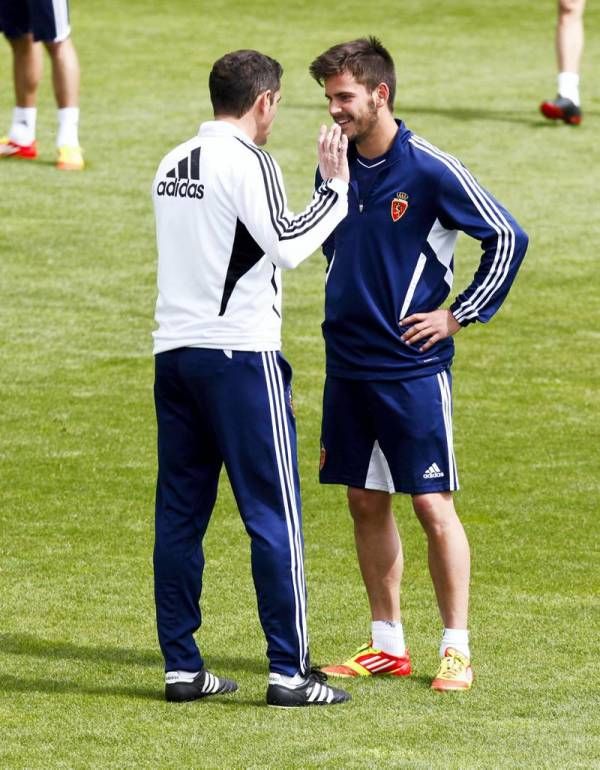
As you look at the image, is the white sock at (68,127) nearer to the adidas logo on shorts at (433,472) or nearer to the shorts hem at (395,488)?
the shorts hem at (395,488)

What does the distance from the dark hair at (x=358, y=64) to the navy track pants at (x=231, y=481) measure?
948mm

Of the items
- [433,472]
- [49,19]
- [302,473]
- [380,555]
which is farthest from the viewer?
[49,19]

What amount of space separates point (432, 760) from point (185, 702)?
926 millimetres

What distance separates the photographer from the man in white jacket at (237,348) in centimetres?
516

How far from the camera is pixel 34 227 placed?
1234 cm

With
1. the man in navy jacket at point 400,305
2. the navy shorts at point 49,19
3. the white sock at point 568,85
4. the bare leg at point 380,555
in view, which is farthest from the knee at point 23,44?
the bare leg at point 380,555

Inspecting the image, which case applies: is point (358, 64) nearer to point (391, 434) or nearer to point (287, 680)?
point (391, 434)

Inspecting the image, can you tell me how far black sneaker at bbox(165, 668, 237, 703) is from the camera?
5.45m

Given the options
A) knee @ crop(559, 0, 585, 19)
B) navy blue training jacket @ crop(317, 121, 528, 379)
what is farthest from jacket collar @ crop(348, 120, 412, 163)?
knee @ crop(559, 0, 585, 19)

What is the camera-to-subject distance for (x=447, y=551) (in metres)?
5.73

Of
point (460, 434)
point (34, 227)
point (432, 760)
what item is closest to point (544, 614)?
point (432, 760)

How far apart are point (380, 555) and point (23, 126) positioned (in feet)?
26.9

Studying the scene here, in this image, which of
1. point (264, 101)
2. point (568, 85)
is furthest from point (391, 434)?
point (568, 85)

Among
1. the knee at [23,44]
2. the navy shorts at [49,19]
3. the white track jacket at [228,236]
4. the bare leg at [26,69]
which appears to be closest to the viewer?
the white track jacket at [228,236]
